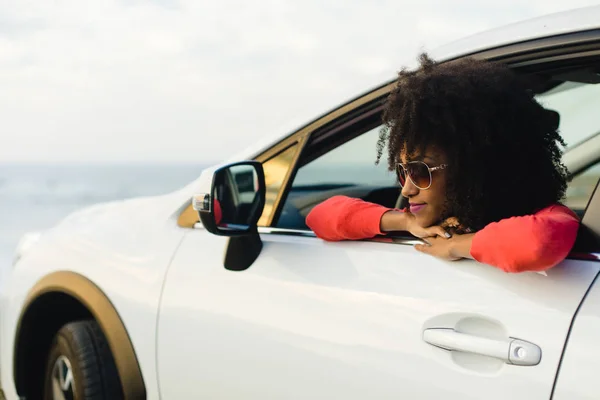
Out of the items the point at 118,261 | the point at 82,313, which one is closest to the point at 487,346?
the point at 118,261

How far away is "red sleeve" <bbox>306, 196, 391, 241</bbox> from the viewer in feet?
6.53

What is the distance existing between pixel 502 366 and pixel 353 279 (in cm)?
46

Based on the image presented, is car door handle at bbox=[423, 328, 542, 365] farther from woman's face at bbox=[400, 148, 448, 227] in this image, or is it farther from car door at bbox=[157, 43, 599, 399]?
woman's face at bbox=[400, 148, 448, 227]

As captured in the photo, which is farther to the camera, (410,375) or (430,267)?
(430,267)

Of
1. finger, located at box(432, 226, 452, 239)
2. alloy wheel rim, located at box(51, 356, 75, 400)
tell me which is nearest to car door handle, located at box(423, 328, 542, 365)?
finger, located at box(432, 226, 452, 239)

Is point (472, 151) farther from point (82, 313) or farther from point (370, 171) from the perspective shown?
point (82, 313)

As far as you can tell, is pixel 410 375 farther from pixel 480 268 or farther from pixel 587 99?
pixel 587 99

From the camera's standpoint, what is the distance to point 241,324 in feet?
6.75

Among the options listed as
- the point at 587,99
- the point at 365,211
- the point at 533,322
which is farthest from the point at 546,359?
the point at 587,99

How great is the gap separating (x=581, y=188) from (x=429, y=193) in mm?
1098

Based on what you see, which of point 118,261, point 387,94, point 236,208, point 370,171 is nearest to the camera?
point 387,94

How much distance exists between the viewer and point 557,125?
192 cm

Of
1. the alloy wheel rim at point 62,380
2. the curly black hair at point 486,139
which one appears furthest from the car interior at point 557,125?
the alloy wheel rim at point 62,380

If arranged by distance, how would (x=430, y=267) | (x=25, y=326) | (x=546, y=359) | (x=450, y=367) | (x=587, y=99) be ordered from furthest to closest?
(x=25, y=326) → (x=587, y=99) → (x=430, y=267) → (x=450, y=367) → (x=546, y=359)
